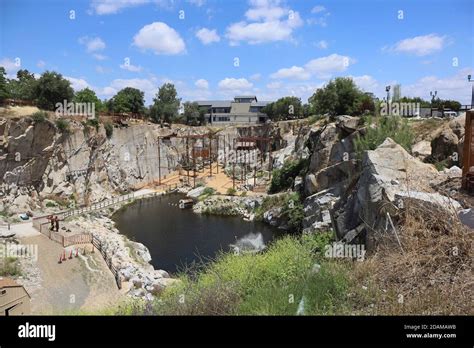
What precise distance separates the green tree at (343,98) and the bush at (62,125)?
966 inches

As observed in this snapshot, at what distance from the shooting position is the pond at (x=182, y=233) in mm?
19498

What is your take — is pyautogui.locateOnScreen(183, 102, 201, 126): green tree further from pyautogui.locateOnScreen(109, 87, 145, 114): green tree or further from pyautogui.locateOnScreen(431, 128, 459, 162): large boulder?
pyautogui.locateOnScreen(431, 128, 459, 162): large boulder

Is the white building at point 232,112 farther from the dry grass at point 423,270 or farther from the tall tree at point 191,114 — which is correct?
the dry grass at point 423,270

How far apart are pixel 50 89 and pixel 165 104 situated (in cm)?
2198

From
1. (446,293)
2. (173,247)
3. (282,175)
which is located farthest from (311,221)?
(446,293)

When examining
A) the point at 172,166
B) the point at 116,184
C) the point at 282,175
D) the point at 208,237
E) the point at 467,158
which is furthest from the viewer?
the point at 172,166

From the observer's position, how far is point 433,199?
21.1ft

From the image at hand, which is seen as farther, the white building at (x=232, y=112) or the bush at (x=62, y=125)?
the white building at (x=232, y=112)

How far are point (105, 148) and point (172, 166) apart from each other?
11.5 meters

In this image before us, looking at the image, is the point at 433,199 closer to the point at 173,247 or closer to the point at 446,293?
the point at 446,293

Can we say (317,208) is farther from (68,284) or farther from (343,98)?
(343,98)

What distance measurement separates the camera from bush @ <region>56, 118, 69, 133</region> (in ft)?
89.2

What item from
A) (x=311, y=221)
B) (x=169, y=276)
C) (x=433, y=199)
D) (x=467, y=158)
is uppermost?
(x=467, y=158)

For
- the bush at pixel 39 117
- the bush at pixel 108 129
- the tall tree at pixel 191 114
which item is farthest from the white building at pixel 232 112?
the bush at pixel 39 117
